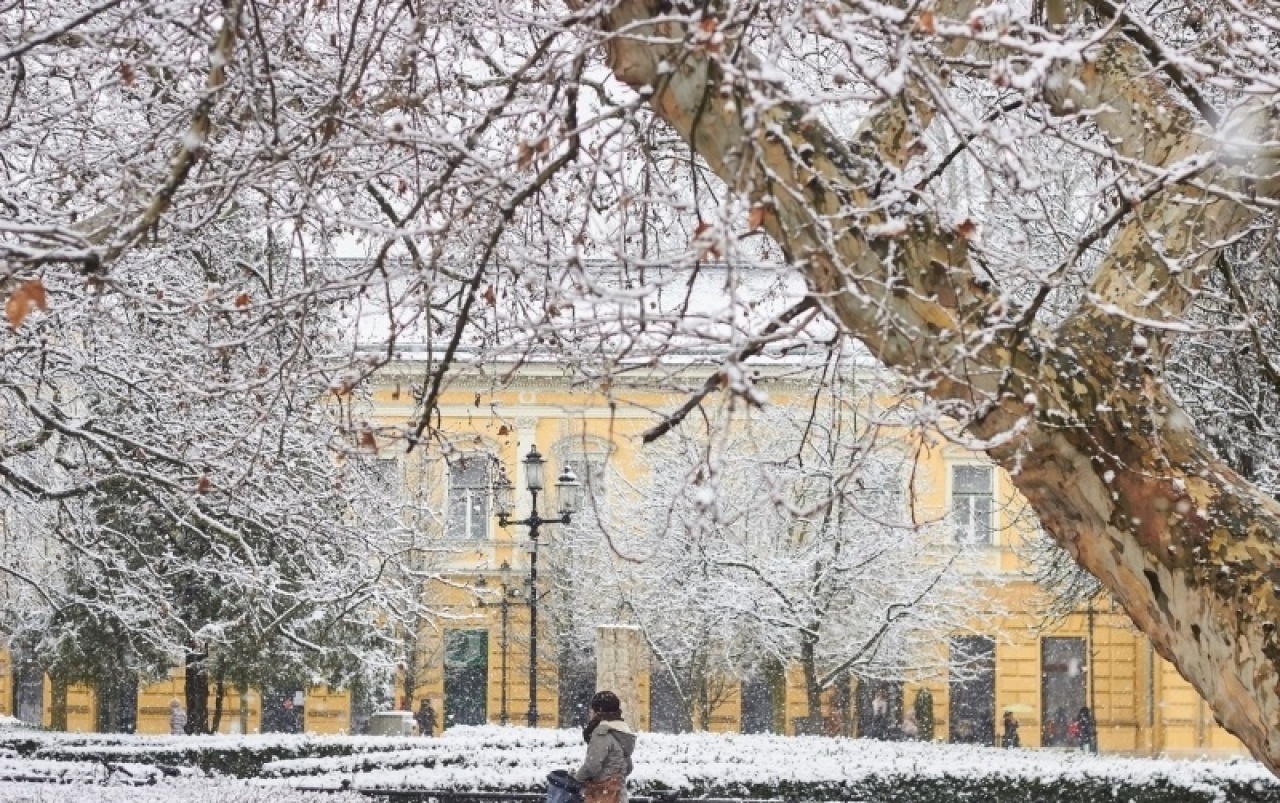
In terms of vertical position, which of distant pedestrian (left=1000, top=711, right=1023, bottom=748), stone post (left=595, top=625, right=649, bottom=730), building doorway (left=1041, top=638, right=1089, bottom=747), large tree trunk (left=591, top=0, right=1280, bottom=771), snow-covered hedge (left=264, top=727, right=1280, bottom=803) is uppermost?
large tree trunk (left=591, top=0, right=1280, bottom=771)

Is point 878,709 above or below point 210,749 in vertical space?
below

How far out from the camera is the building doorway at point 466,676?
37188 millimetres

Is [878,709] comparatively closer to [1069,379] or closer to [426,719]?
[426,719]

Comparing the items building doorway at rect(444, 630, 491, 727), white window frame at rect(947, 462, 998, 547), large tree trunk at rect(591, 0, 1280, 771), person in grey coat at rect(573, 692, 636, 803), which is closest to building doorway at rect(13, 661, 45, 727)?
building doorway at rect(444, 630, 491, 727)

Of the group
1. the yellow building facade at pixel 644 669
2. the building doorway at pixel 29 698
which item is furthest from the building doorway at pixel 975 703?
the building doorway at pixel 29 698

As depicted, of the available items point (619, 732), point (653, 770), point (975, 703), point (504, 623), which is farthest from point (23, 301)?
point (975, 703)

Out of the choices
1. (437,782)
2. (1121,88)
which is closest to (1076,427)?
(1121,88)

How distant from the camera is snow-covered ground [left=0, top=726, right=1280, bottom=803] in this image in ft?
45.7

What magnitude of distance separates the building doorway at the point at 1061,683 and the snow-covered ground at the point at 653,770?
16.8 metres

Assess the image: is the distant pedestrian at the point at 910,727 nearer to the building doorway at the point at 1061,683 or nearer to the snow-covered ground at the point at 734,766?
the building doorway at the point at 1061,683

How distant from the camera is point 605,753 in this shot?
10.7 metres

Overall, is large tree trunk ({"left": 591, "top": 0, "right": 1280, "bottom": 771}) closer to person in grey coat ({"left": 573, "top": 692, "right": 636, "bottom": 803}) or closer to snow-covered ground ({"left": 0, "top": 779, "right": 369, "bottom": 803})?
person in grey coat ({"left": 573, "top": 692, "right": 636, "bottom": 803})

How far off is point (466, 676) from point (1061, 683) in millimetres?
12998

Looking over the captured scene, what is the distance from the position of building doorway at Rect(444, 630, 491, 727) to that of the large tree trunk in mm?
32597
